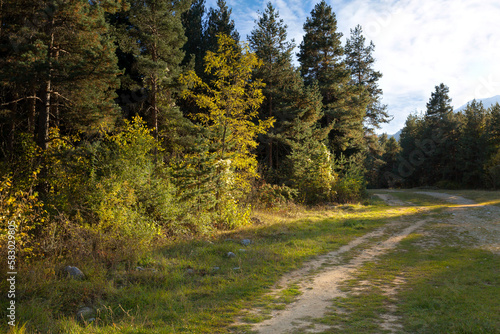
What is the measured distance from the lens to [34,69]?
8039 mm

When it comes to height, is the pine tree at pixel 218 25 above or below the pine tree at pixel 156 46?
above

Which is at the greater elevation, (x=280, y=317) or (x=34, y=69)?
(x=34, y=69)

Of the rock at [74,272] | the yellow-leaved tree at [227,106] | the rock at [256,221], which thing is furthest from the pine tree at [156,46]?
the rock at [74,272]

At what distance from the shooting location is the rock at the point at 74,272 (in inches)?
224

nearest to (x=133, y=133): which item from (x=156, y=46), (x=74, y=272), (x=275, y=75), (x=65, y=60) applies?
(x=65, y=60)

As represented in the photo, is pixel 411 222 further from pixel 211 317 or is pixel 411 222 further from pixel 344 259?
pixel 211 317

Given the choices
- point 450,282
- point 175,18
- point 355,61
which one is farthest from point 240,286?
point 355,61

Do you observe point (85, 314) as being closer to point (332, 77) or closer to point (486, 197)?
point (332, 77)

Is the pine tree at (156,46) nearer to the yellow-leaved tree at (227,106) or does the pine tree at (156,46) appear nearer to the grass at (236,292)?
the yellow-leaved tree at (227,106)

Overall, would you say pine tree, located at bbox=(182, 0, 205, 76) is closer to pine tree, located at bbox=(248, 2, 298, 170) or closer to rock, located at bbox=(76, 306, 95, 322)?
pine tree, located at bbox=(248, 2, 298, 170)

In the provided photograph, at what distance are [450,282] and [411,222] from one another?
871cm

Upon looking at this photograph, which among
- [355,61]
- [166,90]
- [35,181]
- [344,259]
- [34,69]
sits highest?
[355,61]

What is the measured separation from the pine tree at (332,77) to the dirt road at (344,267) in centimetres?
1212

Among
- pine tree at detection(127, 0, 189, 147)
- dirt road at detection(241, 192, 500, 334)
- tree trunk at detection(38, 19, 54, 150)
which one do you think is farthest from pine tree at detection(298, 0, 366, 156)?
tree trunk at detection(38, 19, 54, 150)
